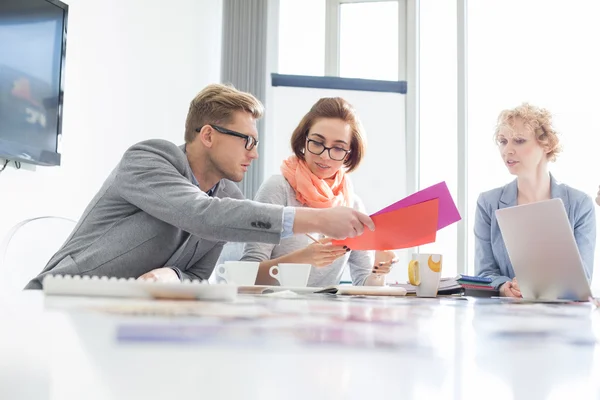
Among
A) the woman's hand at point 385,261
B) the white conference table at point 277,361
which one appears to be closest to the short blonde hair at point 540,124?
the woman's hand at point 385,261

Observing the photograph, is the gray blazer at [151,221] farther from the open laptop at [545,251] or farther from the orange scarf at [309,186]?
the orange scarf at [309,186]

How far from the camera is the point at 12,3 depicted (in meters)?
2.51

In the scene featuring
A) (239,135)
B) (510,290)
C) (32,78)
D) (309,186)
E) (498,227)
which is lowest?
(510,290)

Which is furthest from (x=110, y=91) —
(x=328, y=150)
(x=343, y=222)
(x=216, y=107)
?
(x=343, y=222)

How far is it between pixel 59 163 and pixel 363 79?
89.7 inches

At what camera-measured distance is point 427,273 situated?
148 centimetres

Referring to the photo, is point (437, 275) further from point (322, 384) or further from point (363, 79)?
point (363, 79)

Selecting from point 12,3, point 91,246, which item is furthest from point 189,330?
point 12,3

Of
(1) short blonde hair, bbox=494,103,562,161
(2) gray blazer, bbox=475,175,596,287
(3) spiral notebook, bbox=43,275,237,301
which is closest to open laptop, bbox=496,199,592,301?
(2) gray blazer, bbox=475,175,596,287

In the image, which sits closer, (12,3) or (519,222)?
(519,222)

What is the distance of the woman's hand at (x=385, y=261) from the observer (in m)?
1.86

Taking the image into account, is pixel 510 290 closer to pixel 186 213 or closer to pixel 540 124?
pixel 186 213

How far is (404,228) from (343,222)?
0.52 ft

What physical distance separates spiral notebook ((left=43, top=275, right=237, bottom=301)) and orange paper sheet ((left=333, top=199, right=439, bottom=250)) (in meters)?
0.59
